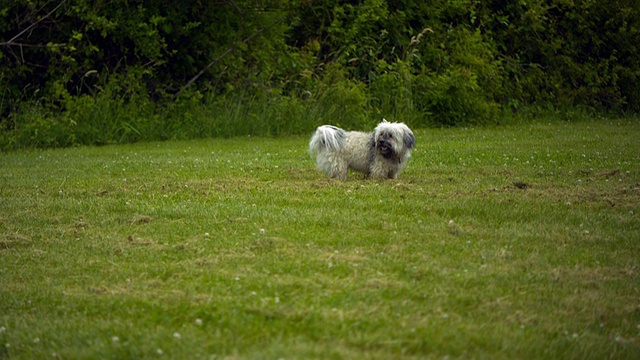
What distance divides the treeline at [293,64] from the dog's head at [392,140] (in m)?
7.32

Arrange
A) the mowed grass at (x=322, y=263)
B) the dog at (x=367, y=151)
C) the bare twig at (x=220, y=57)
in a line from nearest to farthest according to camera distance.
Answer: the mowed grass at (x=322, y=263) < the dog at (x=367, y=151) < the bare twig at (x=220, y=57)

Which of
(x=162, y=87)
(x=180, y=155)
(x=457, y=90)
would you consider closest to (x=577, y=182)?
(x=180, y=155)

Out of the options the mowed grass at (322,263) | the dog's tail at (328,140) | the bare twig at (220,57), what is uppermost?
the bare twig at (220,57)

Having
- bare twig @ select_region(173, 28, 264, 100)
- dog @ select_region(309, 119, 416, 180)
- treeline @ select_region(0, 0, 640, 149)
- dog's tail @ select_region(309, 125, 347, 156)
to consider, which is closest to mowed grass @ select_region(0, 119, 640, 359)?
dog @ select_region(309, 119, 416, 180)

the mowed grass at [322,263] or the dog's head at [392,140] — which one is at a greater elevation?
the dog's head at [392,140]

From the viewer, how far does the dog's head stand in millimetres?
12258

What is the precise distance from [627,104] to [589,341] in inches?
789

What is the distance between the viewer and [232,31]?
21.1m

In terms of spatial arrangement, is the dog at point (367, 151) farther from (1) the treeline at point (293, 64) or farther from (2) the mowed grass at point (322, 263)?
(1) the treeline at point (293, 64)

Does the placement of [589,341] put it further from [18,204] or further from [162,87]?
[162,87]

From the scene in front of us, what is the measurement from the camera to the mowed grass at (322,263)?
573 centimetres

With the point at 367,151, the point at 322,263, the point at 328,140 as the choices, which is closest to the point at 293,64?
the point at 367,151

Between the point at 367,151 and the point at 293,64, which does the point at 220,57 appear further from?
the point at 367,151

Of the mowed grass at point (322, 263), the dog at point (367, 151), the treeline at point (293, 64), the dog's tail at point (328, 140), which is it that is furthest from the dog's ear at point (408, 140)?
the treeline at point (293, 64)
